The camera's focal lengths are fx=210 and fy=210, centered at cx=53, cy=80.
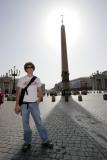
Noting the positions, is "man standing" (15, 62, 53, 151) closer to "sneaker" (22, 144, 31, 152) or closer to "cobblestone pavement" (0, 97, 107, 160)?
"sneaker" (22, 144, 31, 152)

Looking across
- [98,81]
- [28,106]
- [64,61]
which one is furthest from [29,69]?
[98,81]

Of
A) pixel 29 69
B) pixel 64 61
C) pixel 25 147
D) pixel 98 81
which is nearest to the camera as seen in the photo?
pixel 25 147

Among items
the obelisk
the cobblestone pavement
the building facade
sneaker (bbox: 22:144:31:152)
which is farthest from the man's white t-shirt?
the building facade

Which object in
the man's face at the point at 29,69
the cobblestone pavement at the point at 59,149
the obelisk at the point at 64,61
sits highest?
the obelisk at the point at 64,61

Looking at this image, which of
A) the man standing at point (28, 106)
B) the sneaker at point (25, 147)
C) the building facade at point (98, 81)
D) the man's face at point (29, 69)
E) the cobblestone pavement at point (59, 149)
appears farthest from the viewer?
the building facade at point (98, 81)

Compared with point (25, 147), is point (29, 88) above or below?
above

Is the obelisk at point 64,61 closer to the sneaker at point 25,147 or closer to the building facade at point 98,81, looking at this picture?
the sneaker at point 25,147

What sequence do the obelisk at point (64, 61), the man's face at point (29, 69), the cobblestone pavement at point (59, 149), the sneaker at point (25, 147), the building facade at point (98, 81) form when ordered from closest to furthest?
the cobblestone pavement at point (59, 149) < the sneaker at point (25, 147) < the man's face at point (29, 69) < the obelisk at point (64, 61) < the building facade at point (98, 81)

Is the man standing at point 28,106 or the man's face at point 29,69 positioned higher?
the man's face at point 29,69

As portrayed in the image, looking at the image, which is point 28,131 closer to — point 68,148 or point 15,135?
point 68,148

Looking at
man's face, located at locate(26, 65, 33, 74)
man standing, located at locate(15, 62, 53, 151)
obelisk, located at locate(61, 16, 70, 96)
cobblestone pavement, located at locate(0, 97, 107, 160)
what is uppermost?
obelisk, located at locate(61, 16, 70, 96)

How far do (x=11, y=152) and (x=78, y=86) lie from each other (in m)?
138

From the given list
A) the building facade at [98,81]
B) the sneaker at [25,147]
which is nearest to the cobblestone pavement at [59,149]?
the sneaker at [25,147]

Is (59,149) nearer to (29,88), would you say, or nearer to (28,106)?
(28,106)
